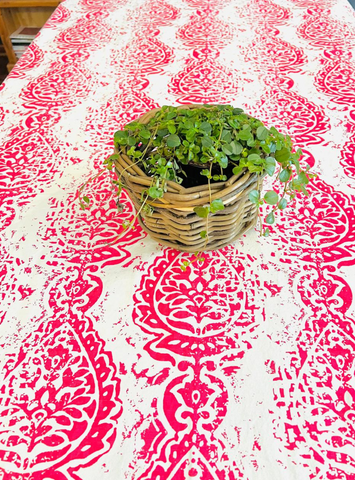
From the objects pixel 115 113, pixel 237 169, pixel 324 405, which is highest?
pixel 237 169

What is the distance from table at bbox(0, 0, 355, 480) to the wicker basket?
0.05 m

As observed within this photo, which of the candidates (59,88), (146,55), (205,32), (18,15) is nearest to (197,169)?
(59,88)

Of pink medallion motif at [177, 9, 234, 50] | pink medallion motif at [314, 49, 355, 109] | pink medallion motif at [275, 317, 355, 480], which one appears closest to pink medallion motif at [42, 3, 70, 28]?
pink medallion motif at [177, 9, 234, 50]

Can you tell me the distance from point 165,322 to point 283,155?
294 millimetres

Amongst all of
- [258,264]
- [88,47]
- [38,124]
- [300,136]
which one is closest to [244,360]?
[258,264]

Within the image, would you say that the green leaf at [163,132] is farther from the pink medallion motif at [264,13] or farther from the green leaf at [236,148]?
the pink medallion motif at [264,13]

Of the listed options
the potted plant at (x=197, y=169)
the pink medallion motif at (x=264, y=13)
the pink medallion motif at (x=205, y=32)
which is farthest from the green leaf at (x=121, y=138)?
the pink medallion motif at (x=264, y=13)

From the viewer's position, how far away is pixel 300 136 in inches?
35.7

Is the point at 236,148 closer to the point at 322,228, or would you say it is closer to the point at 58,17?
the point at 322,228

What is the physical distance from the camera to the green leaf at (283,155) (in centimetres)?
56

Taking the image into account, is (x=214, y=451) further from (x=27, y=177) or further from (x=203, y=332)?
(x=27, y=177)

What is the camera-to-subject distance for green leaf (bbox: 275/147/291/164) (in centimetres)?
56

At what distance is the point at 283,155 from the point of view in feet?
1.87

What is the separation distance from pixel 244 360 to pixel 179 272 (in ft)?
0.57
